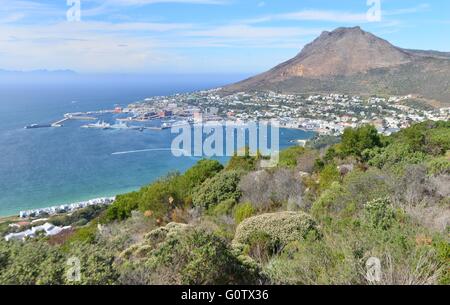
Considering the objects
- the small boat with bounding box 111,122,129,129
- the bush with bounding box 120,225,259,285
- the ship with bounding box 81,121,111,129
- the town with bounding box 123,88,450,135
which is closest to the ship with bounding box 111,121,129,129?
the small boat with bounding box 111,122,129,129

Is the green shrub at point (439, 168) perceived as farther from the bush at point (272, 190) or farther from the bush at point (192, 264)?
the bush at point (192, 264)

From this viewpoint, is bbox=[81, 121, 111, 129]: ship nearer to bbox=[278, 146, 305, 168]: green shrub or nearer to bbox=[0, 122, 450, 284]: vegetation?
bbox=[278, 146, 305, 168]: green shrub

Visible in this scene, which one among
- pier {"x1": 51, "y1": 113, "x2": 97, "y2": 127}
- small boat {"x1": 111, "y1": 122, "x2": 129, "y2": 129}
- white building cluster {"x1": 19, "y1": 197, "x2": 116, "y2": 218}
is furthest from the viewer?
pier {"x1": 51, "y1": 113, "x2": 97, "y2": 127}

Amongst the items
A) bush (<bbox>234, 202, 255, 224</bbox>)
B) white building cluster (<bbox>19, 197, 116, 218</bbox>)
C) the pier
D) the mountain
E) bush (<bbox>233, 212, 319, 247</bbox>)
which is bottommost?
white building cluster (<bbox>19, 197, 116, 218</bbox>)

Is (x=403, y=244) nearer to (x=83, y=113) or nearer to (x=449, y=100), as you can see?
(x=449, y=100)

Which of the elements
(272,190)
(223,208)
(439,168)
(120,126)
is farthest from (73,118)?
(439,168)

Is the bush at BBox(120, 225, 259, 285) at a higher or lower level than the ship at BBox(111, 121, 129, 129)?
higher
